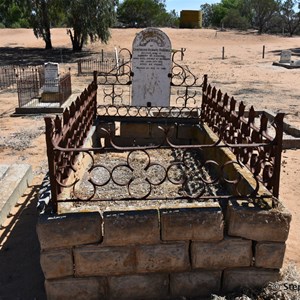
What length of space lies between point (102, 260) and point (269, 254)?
Answer: 1.32 meters

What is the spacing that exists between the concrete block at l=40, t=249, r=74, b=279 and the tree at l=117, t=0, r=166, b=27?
5624 centimetres

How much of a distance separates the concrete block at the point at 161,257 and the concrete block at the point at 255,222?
0.41 meters

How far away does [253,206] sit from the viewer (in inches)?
122

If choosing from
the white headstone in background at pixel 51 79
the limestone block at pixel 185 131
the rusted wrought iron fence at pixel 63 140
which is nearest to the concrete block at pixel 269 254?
the rusted wrought iron fence at pixel 63 140

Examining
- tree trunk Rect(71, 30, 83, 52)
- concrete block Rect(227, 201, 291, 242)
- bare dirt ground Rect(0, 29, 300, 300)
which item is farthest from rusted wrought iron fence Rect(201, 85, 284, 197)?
tree trunk Rect(71, 30, 83, 52)

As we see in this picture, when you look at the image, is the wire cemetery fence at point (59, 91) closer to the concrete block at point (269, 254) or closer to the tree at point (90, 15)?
the concrete block at point (269, 254)

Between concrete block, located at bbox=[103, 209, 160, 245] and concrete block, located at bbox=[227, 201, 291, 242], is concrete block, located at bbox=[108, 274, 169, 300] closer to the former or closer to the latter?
concrete block, located at bbox=[103, 209, 160, 245]

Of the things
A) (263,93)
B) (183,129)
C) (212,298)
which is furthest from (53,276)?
(263,93)

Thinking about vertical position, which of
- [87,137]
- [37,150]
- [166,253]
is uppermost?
[87,137]

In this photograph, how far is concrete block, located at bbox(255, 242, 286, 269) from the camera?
313 centimetres

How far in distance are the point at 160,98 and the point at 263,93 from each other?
964 cm

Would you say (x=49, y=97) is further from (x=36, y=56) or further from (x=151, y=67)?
(x=36, y=56)

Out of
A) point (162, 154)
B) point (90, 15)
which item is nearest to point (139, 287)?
point (162, 154)

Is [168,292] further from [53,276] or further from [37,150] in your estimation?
[37,150]
